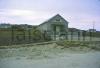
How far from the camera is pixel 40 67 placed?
6.18m

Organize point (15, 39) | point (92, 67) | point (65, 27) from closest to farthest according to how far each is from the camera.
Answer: point (92, 67)
point (15, 39)
point (65, 27)

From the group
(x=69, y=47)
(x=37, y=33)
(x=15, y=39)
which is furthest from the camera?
(x=37, y=33)

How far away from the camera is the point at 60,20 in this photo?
80.1 ft

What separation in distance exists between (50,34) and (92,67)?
10950 mm

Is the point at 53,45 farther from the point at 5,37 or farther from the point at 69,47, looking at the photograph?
the point at 5,37

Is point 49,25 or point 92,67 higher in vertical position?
point 49,25

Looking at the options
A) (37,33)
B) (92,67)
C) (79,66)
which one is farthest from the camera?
(37,33)

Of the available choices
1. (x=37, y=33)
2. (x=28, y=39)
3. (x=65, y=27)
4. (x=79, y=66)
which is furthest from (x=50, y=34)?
(x=79, y=66)

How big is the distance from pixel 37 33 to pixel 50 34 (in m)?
1.25

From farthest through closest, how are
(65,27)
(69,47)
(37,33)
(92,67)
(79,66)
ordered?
(65,27) < (37,33) < (69,47) < (79,66) < (92,67)

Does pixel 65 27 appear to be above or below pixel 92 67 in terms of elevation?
above

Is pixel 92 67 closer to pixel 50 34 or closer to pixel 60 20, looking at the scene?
pixel 50 34

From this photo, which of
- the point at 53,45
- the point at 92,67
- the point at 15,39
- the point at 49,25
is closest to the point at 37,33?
the point at 15,39

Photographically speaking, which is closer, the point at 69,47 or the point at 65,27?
the point at 69,47
